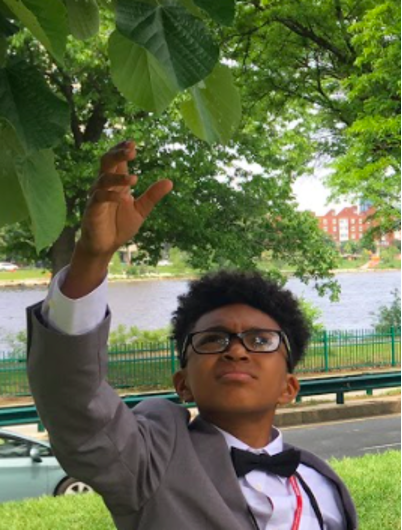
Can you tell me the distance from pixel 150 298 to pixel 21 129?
1.84 meters

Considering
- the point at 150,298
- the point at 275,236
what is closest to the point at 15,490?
the point at 150,298

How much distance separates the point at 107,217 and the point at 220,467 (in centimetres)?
45

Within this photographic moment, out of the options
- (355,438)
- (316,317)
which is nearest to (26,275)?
(316,317)

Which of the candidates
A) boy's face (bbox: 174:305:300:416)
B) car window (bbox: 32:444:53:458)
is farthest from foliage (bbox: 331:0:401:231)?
boy's face (bbox: 174:305:300:416)

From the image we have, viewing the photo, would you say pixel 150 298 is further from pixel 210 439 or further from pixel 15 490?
pixel 210 439

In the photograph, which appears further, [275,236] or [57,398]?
[275,236]

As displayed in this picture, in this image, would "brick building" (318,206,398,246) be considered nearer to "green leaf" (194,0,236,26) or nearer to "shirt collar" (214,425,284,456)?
"shirt collar" (214,425,284,456)

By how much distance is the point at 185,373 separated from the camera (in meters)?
1.17

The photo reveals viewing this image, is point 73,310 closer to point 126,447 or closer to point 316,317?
point 126,447

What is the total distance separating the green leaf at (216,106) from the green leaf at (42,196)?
0.77 ft

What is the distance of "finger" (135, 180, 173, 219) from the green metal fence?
1.12 metres

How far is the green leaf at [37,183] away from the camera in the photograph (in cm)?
73

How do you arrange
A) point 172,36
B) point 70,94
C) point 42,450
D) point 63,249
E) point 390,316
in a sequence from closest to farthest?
point 172,36 < point 63,249 < point 70,94 < point 42,450 < point 390,316

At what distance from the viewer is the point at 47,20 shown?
690mm
